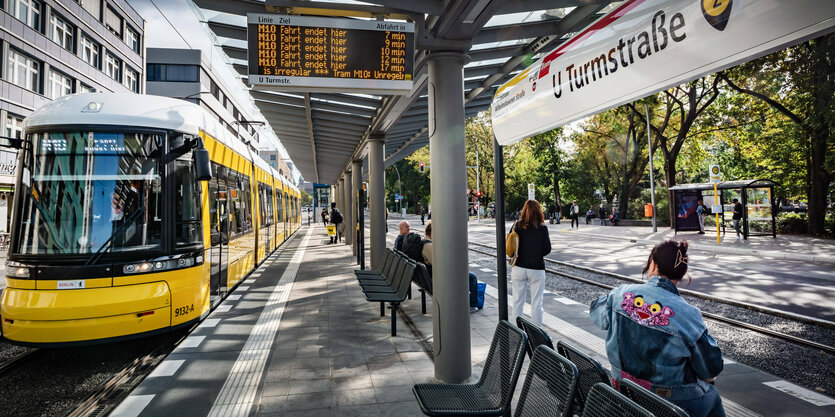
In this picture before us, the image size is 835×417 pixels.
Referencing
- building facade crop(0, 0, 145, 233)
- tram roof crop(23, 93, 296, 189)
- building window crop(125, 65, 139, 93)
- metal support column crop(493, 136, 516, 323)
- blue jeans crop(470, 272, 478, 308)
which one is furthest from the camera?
building window crop(125, 65, 139, 93)

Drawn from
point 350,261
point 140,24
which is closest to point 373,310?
point 350,261

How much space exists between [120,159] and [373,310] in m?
4.15

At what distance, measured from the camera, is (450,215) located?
14.0 ft

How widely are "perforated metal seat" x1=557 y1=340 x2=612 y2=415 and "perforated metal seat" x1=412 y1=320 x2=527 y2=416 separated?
0.34 metres

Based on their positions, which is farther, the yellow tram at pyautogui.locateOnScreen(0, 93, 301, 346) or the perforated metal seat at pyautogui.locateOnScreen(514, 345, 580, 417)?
the yellow tram at pyautogui.locateOnScreen(0, 93, 301, 346)

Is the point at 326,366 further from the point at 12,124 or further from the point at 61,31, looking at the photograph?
the point at 61,31

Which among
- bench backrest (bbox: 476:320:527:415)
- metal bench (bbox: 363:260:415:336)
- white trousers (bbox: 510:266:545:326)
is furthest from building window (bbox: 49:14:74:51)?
bench backrest (bbox: 476:320:527:415)

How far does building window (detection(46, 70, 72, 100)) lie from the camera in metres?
27.8

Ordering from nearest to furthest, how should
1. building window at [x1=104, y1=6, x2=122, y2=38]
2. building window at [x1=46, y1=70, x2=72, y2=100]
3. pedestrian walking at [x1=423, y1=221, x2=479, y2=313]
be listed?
1. pedestrian walking at [x1=423, y1=221, x2=479, y2=313]
2. building window at [x1=46, y1=70, x2=72, y2=100]
3. building window at [x1=104, y1=6, x2=122, y2=38]

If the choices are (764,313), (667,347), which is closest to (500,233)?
(667,347)

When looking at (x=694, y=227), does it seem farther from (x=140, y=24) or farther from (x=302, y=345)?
(x=140, y=24)

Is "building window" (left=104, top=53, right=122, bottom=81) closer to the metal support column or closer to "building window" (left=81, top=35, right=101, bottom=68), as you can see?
"building window" (left=81, top=35, right=101, bottom=68)

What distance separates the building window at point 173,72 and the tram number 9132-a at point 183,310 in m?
49.6

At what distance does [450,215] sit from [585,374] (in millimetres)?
2131
